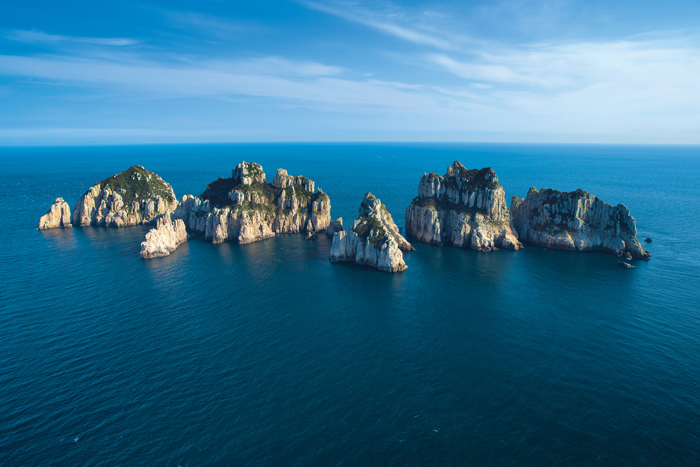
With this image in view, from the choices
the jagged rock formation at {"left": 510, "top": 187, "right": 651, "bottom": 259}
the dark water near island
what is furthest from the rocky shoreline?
the dark water near island

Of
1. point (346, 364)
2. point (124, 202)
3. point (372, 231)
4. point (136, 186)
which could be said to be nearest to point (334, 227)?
point (372, 231)

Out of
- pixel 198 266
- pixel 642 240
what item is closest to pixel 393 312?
pixel 198 266

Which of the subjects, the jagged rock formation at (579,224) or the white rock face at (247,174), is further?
the white rock face at (247,174)

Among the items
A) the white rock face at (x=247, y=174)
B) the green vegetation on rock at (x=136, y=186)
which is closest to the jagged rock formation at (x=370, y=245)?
the white rock face at (x=247, y=174)

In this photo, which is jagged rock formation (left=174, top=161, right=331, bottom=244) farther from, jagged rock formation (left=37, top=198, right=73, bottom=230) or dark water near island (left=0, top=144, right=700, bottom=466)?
jagged rock formation (left=37, top=198, right=73, bottom=230)

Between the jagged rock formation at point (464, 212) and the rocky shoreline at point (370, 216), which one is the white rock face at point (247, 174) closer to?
the rocky shoreline at point (370, 216)

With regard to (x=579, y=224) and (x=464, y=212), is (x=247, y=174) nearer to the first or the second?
(x=464, y=212)

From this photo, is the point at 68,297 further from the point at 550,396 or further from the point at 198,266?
the point at 550,396
